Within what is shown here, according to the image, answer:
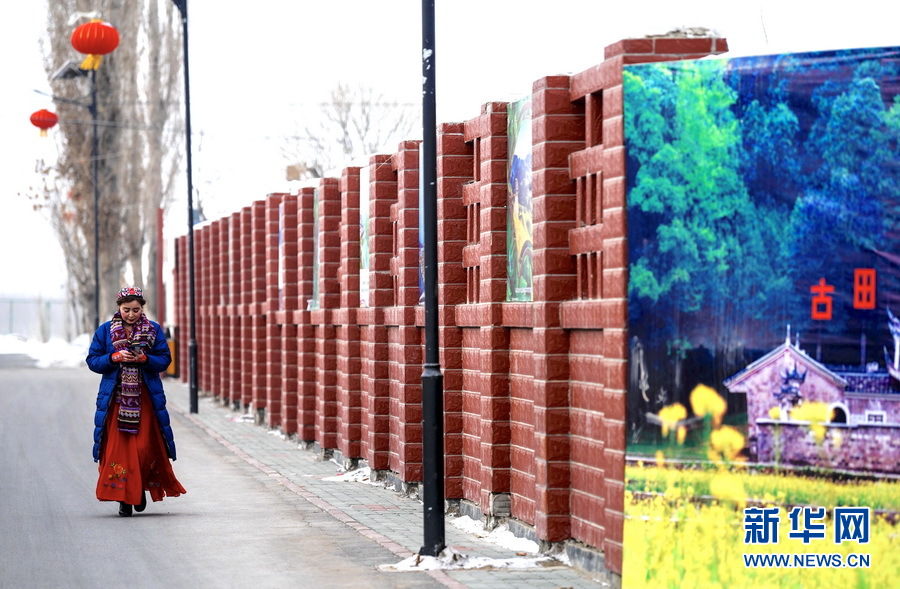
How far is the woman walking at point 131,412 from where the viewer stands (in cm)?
1396

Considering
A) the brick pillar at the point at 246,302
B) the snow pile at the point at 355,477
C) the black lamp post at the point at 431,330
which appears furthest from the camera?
the brick pillar at the point at 246,302

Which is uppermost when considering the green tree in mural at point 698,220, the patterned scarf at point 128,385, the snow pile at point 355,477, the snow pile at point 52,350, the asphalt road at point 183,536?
the green tree in mural at point 698,220

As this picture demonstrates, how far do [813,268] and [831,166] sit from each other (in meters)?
0.59

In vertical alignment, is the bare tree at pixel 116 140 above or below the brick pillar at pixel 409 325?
above

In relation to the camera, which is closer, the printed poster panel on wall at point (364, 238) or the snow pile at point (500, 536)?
the snow pile at point (500, 536)

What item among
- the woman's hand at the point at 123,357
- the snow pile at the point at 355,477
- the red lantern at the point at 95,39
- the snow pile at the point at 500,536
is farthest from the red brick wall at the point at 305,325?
the snow pile at the point at 500,536

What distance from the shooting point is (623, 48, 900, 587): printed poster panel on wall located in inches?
355

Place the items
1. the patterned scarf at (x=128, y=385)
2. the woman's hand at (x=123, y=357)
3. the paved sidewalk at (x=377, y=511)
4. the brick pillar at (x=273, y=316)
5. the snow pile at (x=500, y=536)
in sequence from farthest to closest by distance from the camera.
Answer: the brick pillar at (x=273, y=316)
the patterned scarf at (x=128, y=385)
the woman's hand at (x=123, y=357)
the snow pile at (x=500, y=536)
the paved sidewalk at (x=377, y=511)

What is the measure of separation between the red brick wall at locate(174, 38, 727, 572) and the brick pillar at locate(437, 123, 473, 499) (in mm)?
12

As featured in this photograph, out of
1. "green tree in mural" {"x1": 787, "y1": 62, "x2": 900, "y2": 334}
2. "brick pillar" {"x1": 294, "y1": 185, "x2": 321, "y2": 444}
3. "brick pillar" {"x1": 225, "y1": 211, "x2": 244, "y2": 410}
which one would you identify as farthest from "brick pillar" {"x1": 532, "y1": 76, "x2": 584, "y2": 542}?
"brick pillar" {"x1": 225, "y1": 211, "x2": 244, "y2": 410}

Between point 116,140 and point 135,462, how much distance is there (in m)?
40.6

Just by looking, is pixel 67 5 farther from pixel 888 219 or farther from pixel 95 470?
pixel 888 219

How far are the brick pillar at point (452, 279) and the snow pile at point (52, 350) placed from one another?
39842 mm

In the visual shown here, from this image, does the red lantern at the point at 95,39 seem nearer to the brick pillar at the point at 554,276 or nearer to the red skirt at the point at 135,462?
the red skirt at the point at 135,462
